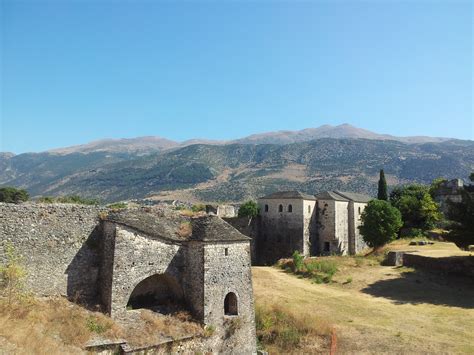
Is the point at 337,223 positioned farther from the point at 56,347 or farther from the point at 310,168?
the point at 310,168

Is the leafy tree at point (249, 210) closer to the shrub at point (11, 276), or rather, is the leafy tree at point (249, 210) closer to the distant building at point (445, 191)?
the shrub at point (11, 276)

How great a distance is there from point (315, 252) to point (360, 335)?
2323 cm

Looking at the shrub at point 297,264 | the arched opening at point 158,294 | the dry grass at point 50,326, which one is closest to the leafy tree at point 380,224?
the shrub at point 297,264

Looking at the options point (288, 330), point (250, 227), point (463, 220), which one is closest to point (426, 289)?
point (463, 220)

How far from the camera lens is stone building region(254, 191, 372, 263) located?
140 ft

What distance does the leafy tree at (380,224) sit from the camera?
39.2m

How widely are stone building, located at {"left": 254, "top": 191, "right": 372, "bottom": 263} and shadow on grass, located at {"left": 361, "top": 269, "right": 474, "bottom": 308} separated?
1246 cm

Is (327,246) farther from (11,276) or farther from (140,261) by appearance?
(11,276)

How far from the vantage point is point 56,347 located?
12.3 m

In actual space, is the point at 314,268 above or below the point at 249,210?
below

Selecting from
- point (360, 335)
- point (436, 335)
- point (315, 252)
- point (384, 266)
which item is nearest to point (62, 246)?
point (360, 335)

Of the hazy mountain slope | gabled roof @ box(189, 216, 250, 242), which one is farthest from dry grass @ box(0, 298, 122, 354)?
the hazy mountain slope

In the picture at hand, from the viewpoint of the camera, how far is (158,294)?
62.4 ft

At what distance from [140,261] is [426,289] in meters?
22.0
